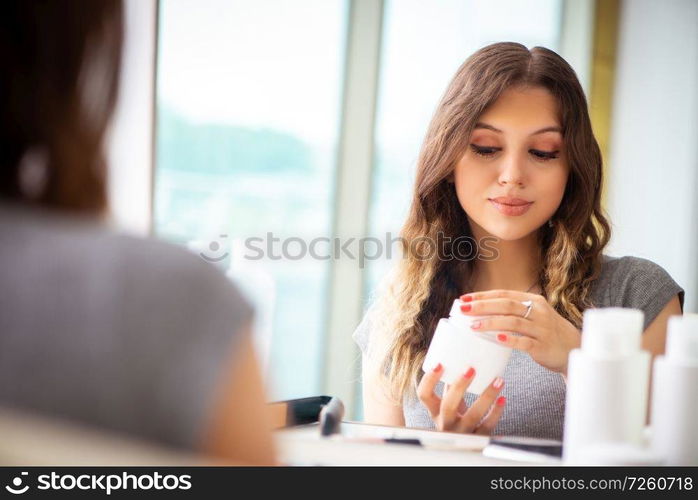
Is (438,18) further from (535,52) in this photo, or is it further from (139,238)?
(139,238)

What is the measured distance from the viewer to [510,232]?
1.13 m

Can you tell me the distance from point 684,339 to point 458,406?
12.8 inches

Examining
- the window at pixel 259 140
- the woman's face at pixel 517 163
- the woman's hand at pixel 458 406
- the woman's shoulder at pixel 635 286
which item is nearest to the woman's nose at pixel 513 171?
the woman's face at pixel 517 163

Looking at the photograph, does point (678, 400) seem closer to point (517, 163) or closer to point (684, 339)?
point (684, 339)

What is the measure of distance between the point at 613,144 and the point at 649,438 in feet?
7.87

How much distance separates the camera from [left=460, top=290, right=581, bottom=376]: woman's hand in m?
0.81

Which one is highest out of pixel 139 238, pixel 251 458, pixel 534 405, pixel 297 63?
pixel 297 63

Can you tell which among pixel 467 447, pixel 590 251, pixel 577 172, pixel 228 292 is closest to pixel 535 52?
pixel 577 172

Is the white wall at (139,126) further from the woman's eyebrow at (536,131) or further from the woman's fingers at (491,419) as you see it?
the woman's fingers at (491,419)

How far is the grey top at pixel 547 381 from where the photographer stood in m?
1.04

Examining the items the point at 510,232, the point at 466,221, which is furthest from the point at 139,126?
the point at 510,232

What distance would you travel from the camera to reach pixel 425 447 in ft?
2.46

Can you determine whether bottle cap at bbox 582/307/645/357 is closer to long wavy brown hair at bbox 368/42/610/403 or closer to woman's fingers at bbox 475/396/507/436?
woman's fingers at bbox 475/396/507/436

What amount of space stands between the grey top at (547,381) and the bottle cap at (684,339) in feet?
1.25
